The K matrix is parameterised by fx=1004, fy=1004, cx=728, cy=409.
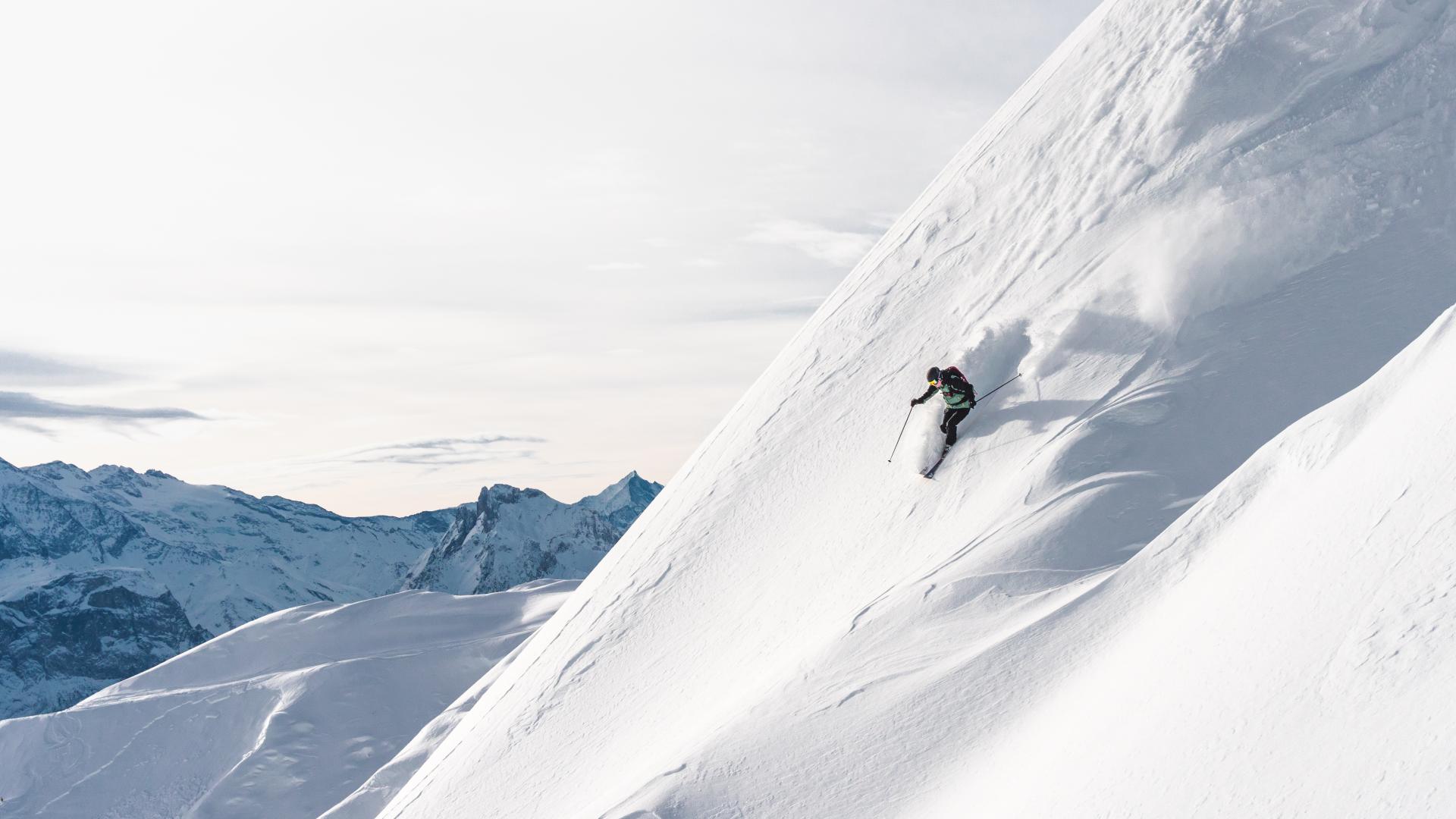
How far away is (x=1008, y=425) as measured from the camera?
1309cm

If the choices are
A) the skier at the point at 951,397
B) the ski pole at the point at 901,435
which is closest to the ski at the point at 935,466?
the skier at the point at 951,397

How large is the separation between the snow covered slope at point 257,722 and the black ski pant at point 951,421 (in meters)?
23.8

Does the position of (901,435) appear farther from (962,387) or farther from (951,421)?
(962,387)

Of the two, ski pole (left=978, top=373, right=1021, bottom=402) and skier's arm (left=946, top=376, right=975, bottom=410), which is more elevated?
ski pole (left=978, top=373, right=1021, bottom=402)

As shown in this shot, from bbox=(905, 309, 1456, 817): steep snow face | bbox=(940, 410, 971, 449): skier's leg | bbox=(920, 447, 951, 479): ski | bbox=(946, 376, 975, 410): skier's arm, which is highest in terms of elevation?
bbox=(946, 376, 975, 410): skier's arm

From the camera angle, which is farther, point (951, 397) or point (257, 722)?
point (257, 722)

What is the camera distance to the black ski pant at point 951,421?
13180 millimetres

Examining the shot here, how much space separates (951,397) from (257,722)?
100 feet

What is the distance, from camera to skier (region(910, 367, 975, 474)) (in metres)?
12.9

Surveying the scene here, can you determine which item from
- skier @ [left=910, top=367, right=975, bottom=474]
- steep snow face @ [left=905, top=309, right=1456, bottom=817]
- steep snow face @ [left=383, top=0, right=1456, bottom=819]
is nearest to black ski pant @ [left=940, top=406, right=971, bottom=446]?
skier @ [left=910, top=367, right=975, bottom=474]

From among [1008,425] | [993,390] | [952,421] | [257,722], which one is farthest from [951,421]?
[257,722]

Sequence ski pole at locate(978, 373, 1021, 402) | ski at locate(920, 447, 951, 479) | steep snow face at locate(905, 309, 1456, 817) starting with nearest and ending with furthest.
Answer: steep snow face at locate(905, 309, 1456, 817), ski at locate(920, 447, 951, 479), ski pole at locate(978, 373, 1021, 402)

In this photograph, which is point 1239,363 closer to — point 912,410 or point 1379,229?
point 1379,229

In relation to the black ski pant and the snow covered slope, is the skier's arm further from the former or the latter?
the snow covered slope
